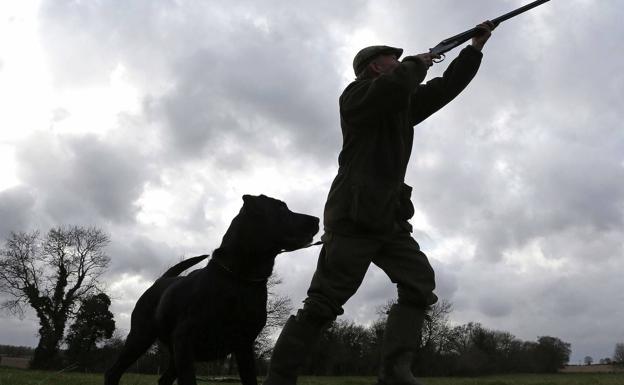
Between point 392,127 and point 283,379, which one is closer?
point 283,379

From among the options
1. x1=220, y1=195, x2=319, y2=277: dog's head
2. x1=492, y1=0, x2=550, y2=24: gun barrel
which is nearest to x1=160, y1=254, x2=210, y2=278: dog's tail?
x1=220, y1=195, x2=319, y2=277: dog's head

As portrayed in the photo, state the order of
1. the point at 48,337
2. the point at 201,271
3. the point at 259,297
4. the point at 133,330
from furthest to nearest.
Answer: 1. the point at 48,337
2. the point at 133,330
3. the point at 201,271
4. the point at 259,297

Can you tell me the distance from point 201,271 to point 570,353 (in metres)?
84.9

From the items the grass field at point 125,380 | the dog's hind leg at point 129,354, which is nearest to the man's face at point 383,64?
the dog's hind leg at point 129,354

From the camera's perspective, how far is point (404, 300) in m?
3.44

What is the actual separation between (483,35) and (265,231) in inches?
89.8

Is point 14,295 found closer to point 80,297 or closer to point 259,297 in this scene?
point 80,297

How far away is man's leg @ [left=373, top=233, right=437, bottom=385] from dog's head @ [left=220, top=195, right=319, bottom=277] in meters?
0.77

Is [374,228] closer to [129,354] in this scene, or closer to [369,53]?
[369,53]

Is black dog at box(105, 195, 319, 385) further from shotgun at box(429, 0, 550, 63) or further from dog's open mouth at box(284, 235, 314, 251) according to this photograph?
shotgun at box(429, 0, 550, 63)

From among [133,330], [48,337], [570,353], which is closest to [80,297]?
[48,337]

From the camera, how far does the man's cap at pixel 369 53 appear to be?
3.69 metres

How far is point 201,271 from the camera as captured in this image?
13.5 feet

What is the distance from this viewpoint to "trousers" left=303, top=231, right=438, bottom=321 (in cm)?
317
